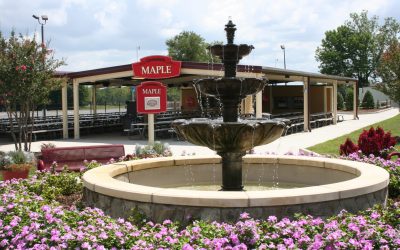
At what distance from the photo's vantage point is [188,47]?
7769cm

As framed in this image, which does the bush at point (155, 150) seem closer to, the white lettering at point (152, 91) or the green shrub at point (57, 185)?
the white lettering at point (152, 91)

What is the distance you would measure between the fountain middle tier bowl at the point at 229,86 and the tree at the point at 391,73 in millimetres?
16328

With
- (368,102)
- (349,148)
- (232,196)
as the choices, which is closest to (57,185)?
(232,196)

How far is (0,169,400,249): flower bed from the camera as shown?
4.04 meters

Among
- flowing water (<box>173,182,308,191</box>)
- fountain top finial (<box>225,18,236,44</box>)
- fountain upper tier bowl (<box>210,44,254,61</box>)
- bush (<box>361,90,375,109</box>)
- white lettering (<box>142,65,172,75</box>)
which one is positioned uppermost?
white lettering (<box>142,65,172,75</box>)

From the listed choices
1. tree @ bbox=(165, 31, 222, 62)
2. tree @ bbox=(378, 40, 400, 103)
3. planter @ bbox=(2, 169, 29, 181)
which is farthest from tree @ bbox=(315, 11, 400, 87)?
planter @ bbox=(2, 169, 29, 181)

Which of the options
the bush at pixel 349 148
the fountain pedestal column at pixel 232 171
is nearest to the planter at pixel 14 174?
the fountain pedestal column at pixel 232 171

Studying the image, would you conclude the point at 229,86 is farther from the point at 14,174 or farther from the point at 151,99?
the point at 151,99

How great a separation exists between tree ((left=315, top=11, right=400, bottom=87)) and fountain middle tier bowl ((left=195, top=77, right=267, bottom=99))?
73.9 meters

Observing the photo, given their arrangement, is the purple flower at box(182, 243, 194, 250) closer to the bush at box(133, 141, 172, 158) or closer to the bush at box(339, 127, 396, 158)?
the bush at box(339, 127, 396, 158)

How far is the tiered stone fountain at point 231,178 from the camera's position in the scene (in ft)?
16.6

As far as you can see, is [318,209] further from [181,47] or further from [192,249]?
[181,47]

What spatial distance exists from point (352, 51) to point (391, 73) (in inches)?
2323

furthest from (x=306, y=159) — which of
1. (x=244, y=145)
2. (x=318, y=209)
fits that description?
(x=318, y=209)
